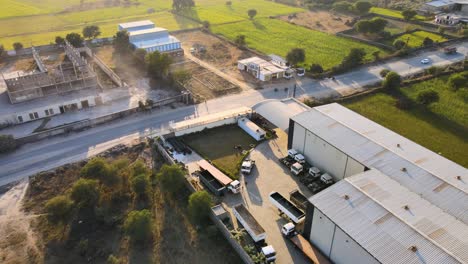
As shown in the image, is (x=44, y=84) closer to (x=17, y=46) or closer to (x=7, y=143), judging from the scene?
(x=7, y=143)

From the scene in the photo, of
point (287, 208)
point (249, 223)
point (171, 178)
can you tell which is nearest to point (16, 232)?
point (171, 178)

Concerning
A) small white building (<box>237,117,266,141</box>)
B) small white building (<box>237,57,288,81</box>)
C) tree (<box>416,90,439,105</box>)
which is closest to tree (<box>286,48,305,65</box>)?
small white building (<box>237,57,288,81</box>)

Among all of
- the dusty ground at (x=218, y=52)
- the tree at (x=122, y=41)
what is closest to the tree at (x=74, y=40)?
the tree at (x=122, y=41)

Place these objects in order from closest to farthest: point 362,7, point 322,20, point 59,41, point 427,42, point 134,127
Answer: point 134,127, point 427,42, point 59,41, point 322,20, point 362,7

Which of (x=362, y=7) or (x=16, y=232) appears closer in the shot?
(x=16, y=232)

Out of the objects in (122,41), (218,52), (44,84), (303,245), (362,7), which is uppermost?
(362,7)

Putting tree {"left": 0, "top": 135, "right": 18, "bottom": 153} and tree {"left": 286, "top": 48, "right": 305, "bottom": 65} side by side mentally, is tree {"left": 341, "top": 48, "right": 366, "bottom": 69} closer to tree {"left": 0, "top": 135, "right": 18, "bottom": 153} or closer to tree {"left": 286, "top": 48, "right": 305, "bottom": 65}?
tree {"left": 286, "top": 48, "right": 305, "bottom": 65}

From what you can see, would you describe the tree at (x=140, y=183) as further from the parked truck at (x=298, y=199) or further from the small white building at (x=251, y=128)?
the small white building at (x=251, y=128)
